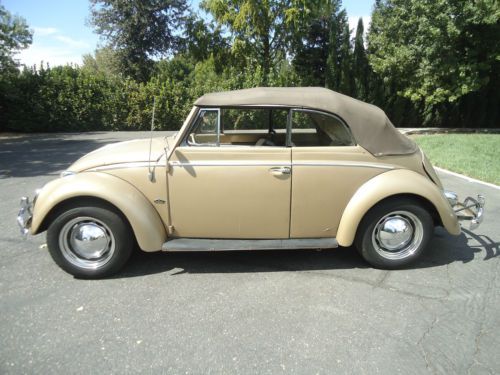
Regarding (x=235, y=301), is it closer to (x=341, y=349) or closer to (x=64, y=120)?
(x=341, y=349)

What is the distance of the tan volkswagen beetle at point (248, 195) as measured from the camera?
11.1ft

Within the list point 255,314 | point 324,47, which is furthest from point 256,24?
point 255,314

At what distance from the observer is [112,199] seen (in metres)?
3.28

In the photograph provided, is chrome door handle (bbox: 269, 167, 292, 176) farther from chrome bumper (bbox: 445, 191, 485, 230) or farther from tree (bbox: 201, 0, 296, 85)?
tree (bbox: 201, 0, 296, 85)

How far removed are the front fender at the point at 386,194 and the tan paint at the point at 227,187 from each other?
1.98 feet

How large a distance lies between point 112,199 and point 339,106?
2353 millimetres

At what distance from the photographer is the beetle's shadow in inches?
146

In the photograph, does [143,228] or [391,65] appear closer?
[143,228]

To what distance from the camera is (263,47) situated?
20844 millimetres

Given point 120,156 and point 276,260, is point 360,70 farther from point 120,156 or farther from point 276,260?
point 120,156

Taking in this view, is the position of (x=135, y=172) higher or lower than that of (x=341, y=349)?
higher

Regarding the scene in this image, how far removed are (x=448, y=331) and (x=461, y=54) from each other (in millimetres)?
17626

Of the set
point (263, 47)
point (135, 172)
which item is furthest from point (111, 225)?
A: point (263, 47)

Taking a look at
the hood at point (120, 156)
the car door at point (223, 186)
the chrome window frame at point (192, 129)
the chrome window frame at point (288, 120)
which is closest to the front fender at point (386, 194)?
the chrome window frame at point (288, 120)
